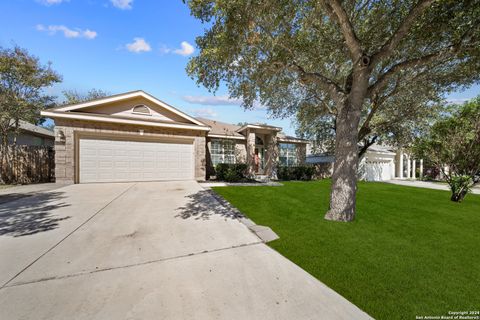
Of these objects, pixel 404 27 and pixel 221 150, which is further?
pixel 221 150

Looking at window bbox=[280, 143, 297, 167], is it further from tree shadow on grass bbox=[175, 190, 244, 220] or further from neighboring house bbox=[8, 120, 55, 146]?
neighboring house bbox=[8, 120, 55, 146]

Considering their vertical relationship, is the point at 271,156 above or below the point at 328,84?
below

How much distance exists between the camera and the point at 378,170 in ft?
62.3

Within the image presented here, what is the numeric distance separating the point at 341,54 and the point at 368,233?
22.7 feet

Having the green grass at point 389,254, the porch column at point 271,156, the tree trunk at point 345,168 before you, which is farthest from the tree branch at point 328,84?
the porch column at point 271,156

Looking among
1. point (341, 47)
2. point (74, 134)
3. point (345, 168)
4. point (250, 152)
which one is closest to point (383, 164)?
point (250, 152)

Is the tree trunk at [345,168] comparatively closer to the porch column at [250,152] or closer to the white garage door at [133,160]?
the white garage door at [133,160]

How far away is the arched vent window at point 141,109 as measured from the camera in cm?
1114

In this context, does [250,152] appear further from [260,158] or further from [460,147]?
[460,147]

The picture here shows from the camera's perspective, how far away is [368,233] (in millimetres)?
4445

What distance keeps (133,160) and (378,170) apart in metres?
20.3

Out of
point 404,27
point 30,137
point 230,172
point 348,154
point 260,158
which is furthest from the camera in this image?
point 260,158

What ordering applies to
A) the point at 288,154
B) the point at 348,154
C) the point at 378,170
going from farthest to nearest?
the point at 378,170
the point at 288,154
the point at 348,154

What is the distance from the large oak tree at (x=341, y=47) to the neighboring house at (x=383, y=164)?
10499 millimetres
